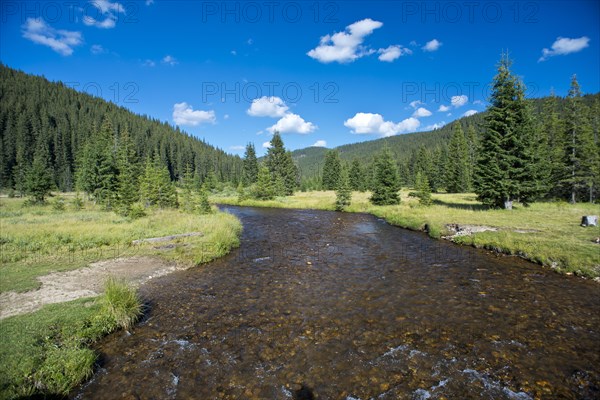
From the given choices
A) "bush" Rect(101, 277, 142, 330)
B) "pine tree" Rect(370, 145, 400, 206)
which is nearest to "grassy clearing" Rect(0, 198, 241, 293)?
"bush" Rect(101, 277, 142, 330)

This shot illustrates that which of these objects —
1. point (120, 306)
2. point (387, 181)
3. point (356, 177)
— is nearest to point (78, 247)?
point (120, 306)

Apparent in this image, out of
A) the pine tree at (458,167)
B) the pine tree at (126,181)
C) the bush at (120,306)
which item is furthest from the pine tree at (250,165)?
the bush at (120,306)

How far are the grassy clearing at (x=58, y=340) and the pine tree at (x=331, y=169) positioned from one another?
81.3 meters

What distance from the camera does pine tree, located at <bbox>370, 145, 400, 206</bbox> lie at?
4381 cm

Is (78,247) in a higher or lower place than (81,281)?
higher

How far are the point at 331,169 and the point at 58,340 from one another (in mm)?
87649

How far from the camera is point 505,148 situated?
98.4 feet

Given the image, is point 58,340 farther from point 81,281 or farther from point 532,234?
point 532,234

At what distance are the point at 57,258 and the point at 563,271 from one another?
2659 cm

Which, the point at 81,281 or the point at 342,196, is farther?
the point at 342,196

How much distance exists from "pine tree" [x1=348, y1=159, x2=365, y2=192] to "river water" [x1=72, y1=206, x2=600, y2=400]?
71.4m

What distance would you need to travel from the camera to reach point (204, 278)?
14.5 meters

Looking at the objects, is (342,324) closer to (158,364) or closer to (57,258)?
(158,364)

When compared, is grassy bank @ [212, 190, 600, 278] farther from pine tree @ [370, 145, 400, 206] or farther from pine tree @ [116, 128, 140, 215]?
pine tree @ [116, 128, 140, 215]
